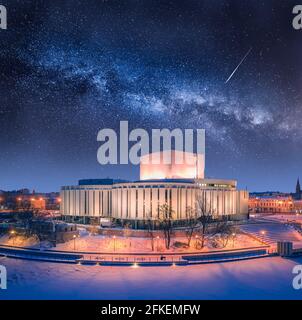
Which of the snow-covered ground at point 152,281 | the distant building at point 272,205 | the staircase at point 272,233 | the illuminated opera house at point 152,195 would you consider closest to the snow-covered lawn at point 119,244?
the staircase at point 272,233

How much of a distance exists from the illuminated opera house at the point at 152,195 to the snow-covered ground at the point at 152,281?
22.0m

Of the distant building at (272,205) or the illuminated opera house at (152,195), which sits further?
the distant building at (272,205)

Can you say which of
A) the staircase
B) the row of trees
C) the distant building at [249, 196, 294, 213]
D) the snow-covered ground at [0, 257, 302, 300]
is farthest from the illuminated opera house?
the distant building at [249, 196, 294, 213]

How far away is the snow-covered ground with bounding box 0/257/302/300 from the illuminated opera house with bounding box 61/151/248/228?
72.3 feet

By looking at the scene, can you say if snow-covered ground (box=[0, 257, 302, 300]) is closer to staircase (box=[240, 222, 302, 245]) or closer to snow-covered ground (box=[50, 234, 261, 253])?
snow-covered ground (box=[50, 234, 261, 253])

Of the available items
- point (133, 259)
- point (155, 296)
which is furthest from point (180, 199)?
point (155, 296)

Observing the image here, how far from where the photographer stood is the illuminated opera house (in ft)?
181

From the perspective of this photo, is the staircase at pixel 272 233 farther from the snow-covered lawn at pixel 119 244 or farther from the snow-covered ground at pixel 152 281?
the snow-covered ground at pixel 152 281

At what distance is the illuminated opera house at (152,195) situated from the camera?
181 feet

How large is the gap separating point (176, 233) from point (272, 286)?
21.1 m

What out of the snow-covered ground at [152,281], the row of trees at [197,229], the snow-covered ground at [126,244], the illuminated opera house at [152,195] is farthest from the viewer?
the illuminated opera house at [152,195]

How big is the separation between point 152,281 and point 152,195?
28542 mm
